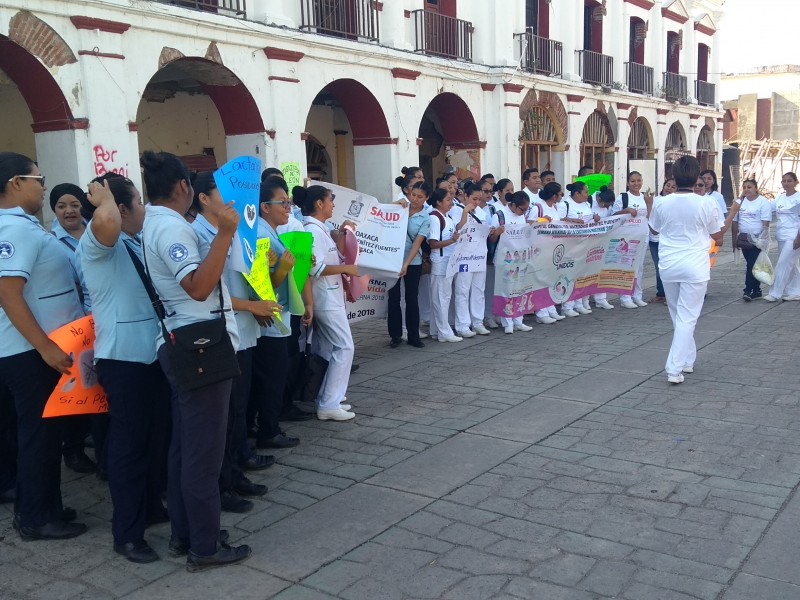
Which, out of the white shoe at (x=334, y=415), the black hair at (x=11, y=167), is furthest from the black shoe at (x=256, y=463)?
the black hair at (x=11, y=167)

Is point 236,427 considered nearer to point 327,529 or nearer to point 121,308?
point 327,529

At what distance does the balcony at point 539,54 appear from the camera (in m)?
17.9

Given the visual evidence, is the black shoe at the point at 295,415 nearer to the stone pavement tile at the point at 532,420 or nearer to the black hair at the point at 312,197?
the stone pavement tile at the point at 532,420

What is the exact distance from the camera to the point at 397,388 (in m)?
6.46

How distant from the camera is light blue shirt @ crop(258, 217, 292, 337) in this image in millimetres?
4664

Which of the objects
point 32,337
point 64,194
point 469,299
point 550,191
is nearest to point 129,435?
point 32,337

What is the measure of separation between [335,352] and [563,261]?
15.2 feet

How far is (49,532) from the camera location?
378 cm

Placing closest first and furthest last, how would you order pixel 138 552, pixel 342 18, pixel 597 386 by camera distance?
pixel 138 552, pixel 597 386, pixel 342 18

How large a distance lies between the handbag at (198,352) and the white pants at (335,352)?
232cm

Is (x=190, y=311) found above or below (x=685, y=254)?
above

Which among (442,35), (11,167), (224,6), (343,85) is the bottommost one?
(11,167)

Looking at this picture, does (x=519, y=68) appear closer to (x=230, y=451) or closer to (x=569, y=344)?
(x=569, y=344)

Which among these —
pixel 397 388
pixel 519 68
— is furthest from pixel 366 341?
pixel 519 68
